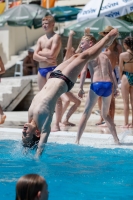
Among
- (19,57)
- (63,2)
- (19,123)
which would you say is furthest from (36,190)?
(63,2)

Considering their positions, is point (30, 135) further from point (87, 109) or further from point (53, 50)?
point (53, 50)

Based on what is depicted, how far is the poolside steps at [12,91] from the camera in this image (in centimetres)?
1216

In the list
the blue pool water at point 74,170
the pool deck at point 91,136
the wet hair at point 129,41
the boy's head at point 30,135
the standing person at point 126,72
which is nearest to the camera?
the blue pool water at point 74,170

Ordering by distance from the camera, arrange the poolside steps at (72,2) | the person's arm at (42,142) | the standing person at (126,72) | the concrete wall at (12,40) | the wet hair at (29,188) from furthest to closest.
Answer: the poolside steps at (72,2)
the concrete wall at (12,40)
the standing person at (126,72)
the person's arm at (42,142)
the wet hair at (29,188)

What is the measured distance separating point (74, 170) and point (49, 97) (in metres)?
0.98

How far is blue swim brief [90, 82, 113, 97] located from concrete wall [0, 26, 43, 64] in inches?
526

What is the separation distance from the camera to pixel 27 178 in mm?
3137

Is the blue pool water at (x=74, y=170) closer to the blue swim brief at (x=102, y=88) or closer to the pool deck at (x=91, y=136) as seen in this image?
the pool deck at (x=91, y=136)

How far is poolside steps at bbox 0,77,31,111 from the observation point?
12164mm

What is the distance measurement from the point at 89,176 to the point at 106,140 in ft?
7.41

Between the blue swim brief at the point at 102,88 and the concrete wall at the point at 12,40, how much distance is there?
1336 cm

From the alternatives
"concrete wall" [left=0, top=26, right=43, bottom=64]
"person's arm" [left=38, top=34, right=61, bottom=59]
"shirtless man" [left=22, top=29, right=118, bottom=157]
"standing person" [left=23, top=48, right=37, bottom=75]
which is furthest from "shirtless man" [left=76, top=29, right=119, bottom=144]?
"concrete wall" [left=0, top=26, right=43, bottom=64]

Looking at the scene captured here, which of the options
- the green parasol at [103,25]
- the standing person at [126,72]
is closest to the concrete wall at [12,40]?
the green parasol at [103,25]

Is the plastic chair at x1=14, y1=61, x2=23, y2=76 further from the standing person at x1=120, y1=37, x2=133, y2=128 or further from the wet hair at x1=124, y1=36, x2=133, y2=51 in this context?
the wet hair at x1=124, y1=36, x2=133, y2=51
